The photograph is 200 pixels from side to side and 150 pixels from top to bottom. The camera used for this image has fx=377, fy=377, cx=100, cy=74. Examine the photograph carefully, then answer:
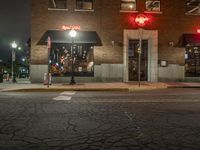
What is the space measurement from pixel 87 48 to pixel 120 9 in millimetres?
4181

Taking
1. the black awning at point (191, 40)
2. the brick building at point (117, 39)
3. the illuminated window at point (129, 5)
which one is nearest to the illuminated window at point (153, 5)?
the brick building at point (117, 39)

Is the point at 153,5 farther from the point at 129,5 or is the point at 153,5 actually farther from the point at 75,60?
the point at 75,60

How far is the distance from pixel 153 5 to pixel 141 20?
1.98 m

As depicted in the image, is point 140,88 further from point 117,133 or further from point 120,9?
point 117,133

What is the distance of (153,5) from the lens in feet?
103

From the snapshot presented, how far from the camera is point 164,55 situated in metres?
31.3

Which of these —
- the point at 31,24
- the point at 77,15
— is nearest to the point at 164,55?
the point at 77,15

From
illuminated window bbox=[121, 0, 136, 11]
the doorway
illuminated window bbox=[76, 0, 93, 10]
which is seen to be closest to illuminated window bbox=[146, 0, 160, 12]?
illuminated window bbox=[121, 0, 136, 11]

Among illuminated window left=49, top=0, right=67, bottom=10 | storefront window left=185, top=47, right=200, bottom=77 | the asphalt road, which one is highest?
illuminated window left=49, top=0, right=67, bottom=10

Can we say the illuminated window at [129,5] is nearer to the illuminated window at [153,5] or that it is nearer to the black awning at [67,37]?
the illuminated window at [153,5]

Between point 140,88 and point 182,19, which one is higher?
point 182,19

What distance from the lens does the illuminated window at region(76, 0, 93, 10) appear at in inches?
1193

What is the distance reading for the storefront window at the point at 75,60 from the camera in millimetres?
30469

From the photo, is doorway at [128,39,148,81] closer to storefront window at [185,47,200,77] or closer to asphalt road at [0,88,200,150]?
storefront window at [185,47,200,77]
